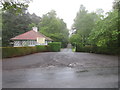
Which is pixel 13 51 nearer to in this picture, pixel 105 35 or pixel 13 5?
pixel 13 5

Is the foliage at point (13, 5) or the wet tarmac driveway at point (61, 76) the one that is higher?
the foliage at point (13, 5)

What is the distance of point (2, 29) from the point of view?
1049 inches

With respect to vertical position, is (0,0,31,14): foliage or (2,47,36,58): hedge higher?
(0,0,31,14): foliage

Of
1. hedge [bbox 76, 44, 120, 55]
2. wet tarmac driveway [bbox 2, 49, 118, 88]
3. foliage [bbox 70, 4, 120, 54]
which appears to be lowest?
wet tarmac driveway [bbox 2, 49, 118, 88]

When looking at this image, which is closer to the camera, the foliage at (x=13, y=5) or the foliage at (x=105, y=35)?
the foliage at (x=13, y=5)

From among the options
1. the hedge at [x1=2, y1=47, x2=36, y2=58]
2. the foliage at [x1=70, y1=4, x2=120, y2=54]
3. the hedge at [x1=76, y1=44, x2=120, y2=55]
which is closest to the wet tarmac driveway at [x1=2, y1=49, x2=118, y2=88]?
the hedge at [x1=2, y1=47, x2=36, y2=58]

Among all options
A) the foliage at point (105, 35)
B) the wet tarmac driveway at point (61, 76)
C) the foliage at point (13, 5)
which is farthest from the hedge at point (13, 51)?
the foliage at point (105, 35)

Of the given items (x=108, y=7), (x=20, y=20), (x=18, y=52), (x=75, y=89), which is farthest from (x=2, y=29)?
(x=75, y=89)

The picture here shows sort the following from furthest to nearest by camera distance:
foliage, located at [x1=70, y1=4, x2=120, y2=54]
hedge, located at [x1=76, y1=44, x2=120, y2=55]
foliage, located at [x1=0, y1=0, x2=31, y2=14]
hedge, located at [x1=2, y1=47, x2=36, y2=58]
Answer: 1. hedge, located at [x1=76, y1=44, x2=120, y2=55]
2. foliage, located at [x1=70, y1=4, x2=120, y2=54]
3. hedge, located at [x1=2, y1=47, x2=36, y2=58]
4. foliage, located at [x1=0, y1=0, x2=31, y2=14]

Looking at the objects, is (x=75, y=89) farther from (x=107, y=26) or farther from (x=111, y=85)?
(x=107, y=26)

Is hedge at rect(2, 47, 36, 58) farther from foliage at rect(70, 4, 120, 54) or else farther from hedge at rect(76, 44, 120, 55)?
hedge at rect(76, 44, 120, 55)

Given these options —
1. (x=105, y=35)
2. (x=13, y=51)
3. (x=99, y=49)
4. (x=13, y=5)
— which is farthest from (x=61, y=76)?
(x=99, y=49)

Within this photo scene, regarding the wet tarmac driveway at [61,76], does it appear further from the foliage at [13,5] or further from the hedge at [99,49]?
the hedge at [99,49]

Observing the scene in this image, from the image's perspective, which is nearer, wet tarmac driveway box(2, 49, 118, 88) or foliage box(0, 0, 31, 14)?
wet tarmac driveway box(2, 49, 118, 88)
